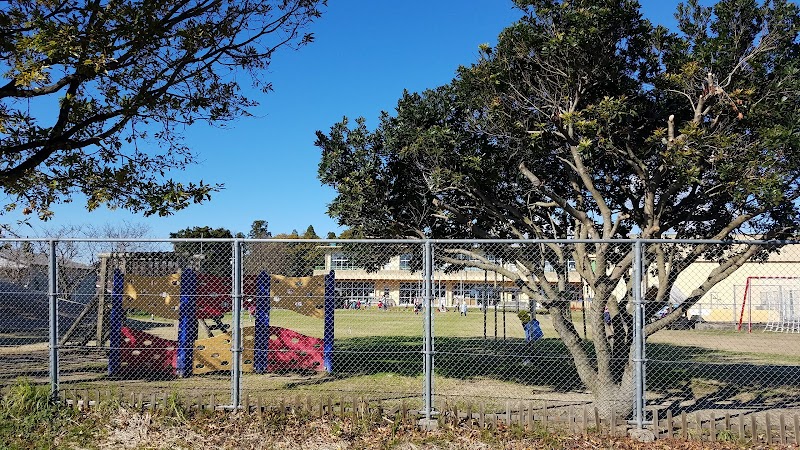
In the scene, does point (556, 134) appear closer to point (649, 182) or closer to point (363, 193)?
point (649, 182)

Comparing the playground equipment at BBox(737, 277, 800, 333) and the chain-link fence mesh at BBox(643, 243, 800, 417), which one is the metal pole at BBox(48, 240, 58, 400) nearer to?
the chain-link fence mesh at BBox(643, 243, 800, 417)

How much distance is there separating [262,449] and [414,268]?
5.04m

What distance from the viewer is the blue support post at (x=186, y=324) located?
35.3 ft

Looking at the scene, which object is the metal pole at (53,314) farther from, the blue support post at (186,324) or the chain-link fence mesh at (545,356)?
the chain-link fence mesh at (545,356)

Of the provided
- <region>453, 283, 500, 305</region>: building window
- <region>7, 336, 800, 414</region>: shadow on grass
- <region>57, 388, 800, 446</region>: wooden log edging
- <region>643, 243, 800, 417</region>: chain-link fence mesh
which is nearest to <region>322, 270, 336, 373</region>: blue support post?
<region>7, 336, 800, 414</region>: shadow on grass

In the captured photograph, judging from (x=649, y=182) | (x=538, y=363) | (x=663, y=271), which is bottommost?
(x=538, y=363)

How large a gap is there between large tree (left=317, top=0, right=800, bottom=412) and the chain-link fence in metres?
0.11

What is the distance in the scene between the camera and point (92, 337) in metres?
14.8

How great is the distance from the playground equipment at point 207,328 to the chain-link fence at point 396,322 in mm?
27

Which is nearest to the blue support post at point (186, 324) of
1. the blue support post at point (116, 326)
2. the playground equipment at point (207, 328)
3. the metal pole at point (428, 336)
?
the playground equipment at point (207, 328)

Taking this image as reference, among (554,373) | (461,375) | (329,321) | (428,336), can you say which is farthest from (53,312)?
(554,373)

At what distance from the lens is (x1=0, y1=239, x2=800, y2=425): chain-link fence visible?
756 cm

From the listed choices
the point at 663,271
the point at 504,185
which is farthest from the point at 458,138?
the point at 663,271

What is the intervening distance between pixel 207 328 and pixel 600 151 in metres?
7.89
